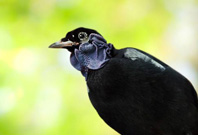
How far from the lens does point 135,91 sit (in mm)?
1720

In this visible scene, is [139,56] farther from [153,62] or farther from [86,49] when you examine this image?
[86,49]

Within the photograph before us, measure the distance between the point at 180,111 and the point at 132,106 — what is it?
0.74 ft

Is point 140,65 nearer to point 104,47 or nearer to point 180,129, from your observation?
point 104,47

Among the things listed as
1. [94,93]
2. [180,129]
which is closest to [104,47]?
[94,93]

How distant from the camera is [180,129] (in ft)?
5.78

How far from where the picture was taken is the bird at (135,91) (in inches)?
67.8

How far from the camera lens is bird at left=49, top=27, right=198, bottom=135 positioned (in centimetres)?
172

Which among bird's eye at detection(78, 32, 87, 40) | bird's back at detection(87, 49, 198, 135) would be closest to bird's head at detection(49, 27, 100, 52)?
bird's eye at detection(78, 32, 87, 40)

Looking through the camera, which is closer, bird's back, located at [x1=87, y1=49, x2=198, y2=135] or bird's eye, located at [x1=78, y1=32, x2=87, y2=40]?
bird's back, located at [x1=87, y1=49, x2=198, y2=135]

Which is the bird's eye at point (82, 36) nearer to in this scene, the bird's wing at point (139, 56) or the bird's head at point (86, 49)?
the bird's head at point (86, 49)

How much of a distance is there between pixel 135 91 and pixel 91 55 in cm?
28

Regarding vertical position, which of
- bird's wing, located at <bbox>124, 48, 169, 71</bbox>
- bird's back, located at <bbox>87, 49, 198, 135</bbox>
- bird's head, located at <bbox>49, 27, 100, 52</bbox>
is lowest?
bird's back, located at <bbox>87, 49, 198, 135</bbox>

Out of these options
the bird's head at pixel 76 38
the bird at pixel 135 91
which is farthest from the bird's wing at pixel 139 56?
the bird's head at pixel 76 38

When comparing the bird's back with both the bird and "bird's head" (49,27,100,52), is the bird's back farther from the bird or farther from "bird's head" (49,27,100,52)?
"bird's head" (49,27,100,52)
